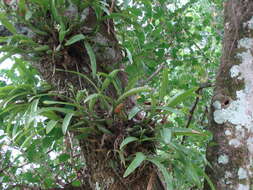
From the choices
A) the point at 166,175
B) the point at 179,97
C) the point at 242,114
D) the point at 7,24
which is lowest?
the point at 166,175

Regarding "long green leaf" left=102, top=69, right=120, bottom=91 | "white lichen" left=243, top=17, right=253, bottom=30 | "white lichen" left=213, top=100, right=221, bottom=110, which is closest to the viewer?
"long green leaf" left=102, top=69, right=120, bottom=91

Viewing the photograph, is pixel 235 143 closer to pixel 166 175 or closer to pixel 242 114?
pixel 242 114

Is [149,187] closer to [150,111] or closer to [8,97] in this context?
[150,111]

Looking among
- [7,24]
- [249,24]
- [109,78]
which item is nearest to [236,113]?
[249,24]

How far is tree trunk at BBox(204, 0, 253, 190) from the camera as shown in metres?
1.14

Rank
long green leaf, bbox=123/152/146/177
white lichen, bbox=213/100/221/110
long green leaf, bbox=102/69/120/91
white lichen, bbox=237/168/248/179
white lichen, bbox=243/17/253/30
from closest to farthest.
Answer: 1. long green leaf, bbox=123/152/146/177
2. long green leaf, bbox=102/69/120/91
3. white lichen, bbox=237/168/248/179
4. white lichen, bbox=213/100/221/110
5. white lichen, bbox=243/17/253/30

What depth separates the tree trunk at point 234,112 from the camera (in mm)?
1143

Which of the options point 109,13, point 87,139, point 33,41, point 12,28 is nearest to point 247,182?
point 87,139

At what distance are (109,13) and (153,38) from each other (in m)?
0.77

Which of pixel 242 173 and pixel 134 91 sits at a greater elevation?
pixel 134 91

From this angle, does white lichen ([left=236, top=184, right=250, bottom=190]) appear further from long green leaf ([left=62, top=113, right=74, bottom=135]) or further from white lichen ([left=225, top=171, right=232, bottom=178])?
long green leaf ([left=62, top=113, right=74, bottom=135])

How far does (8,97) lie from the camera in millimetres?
1121

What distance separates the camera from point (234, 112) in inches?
48.1

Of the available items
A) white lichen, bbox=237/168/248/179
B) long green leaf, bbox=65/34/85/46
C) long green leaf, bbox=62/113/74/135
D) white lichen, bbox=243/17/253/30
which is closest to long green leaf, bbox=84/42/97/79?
long green leaf, bbox=65/34/85/46
